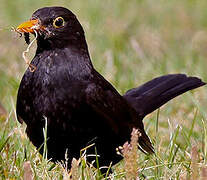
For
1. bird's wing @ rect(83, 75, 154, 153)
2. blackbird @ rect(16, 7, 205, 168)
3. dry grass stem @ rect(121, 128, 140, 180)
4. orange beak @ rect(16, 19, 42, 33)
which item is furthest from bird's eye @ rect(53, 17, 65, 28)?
dry grass stem @ rect(121, 128, 140, 180)

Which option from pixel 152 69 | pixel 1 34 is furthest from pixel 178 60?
pixel 1 34

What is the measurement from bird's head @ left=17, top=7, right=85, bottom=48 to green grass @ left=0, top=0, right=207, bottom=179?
719mm

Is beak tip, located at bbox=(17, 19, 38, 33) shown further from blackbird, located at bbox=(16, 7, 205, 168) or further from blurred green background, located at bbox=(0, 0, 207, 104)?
blurred green background, located at bbox=(0, 0, 207, 104)

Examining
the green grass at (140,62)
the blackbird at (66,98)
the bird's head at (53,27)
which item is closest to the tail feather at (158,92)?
the green grass at (140,62)

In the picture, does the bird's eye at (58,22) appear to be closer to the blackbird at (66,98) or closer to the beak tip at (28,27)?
A: the blackbird at (66,98)

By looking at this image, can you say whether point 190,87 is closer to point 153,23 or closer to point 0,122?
point 0,122

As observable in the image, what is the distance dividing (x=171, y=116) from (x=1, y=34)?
345cm

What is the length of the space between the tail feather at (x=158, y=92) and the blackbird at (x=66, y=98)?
0.77 meters

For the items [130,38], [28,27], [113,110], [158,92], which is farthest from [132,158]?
[130,38]

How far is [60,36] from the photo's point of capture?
4.62m

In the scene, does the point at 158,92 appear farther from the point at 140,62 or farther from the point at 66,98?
the point at 140,62

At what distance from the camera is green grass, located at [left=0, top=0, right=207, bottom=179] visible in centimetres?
459

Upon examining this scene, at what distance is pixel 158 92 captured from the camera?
575 centimetres

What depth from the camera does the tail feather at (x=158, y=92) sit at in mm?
5613
